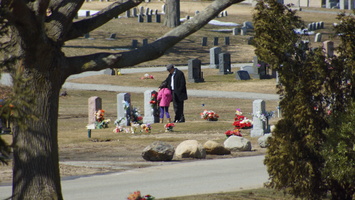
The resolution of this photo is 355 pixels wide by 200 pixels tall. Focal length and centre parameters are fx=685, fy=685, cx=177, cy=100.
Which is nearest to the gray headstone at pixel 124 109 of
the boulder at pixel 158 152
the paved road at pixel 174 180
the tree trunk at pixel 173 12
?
the boulder at pixel 158 152

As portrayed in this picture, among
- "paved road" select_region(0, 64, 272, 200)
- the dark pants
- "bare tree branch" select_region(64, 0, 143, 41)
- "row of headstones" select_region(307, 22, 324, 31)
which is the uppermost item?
"row of headstones" select_region(307, 22, 324, 31)

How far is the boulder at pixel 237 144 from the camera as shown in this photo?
15539 millimetres

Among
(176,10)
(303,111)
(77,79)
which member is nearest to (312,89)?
(303,111)

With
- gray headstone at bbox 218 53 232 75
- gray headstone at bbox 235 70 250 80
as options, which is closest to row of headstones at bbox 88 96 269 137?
gray headstone at bbox 235 70 250 80

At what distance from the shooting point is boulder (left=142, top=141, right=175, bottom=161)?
45.3 feet

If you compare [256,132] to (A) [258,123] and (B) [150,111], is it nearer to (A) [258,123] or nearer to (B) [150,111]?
(A) [258,123]

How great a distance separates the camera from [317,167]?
8.49 m

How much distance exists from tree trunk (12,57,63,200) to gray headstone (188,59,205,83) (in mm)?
24178

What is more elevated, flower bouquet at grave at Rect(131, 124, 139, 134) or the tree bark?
the tree bark

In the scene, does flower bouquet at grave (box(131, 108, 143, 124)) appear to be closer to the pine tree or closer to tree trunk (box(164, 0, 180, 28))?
the pine tree

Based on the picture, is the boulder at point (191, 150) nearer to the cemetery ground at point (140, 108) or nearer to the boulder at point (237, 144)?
the cemetery ground at point (140, 108)

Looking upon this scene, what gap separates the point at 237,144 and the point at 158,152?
2.46m

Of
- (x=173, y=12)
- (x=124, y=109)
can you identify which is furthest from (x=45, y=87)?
(x=173, y=12)

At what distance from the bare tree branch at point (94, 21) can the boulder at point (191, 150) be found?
588cm
